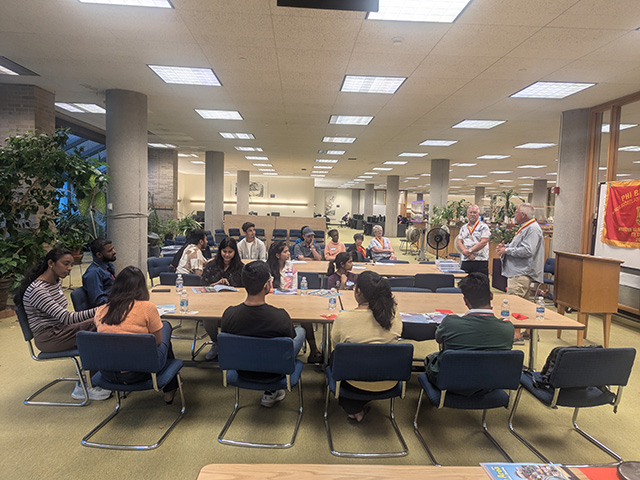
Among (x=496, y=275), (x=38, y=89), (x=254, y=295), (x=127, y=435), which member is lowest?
(x=127, y=435)

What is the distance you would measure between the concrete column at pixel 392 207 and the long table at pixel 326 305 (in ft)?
55.3

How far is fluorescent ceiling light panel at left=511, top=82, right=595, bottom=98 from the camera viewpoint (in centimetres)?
584

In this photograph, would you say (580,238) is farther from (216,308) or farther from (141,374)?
(141,374)

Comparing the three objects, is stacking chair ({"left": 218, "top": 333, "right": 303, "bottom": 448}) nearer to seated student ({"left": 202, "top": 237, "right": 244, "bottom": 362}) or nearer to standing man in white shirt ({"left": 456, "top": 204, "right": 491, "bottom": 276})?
seated student ({"left": 202, "top": 237, "right": 244, "bottom": 362})

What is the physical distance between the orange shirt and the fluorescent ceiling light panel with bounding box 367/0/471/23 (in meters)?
3.27

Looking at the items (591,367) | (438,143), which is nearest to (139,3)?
(591,367)

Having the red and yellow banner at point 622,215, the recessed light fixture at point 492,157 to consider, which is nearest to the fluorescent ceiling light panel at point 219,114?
the red and yellow banner at point 622,215

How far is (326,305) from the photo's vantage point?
3713mm

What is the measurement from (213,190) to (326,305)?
11575 millimetres

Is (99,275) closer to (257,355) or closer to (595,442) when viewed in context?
(257,355)

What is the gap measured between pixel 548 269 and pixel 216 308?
20.6 feet

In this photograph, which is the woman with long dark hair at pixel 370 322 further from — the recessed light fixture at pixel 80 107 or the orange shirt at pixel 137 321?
the recessed light fixture at pixel 80 107

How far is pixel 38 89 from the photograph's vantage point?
22.3 ft

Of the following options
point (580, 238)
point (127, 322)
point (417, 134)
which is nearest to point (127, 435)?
point (127, 322)
